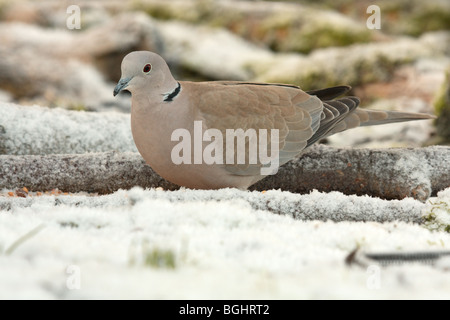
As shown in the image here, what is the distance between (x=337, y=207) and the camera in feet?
7.92

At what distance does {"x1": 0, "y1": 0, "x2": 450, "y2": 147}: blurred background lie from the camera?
21.3 feet

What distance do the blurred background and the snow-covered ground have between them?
10.9 feet

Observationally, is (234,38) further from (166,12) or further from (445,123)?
(445,123)

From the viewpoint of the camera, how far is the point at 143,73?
2.50 m

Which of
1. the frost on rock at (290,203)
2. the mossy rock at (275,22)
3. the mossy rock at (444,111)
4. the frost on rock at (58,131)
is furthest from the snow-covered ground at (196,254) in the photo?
the mossy rock at (275,22)

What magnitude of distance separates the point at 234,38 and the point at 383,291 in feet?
26.0

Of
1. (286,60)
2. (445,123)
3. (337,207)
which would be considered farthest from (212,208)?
(286,60)

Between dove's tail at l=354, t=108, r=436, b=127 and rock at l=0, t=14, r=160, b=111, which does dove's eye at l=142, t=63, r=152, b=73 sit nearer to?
dove's tail at l=354, t=108, r=436, b=127

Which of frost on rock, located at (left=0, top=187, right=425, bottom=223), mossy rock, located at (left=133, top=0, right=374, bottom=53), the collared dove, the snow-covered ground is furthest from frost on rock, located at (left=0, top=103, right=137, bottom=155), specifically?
mossy rock, located at (left=133, top=0, right=374, bottom=53)

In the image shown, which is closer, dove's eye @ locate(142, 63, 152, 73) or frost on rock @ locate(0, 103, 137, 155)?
dove's eye @ locate(142, 63, 152, 73)

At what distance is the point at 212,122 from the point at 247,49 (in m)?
6.22

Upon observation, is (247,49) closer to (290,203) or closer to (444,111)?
(444,111)

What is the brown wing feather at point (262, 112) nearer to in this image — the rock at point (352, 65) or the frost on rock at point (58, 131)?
the frost on rock at point (58, 131)
